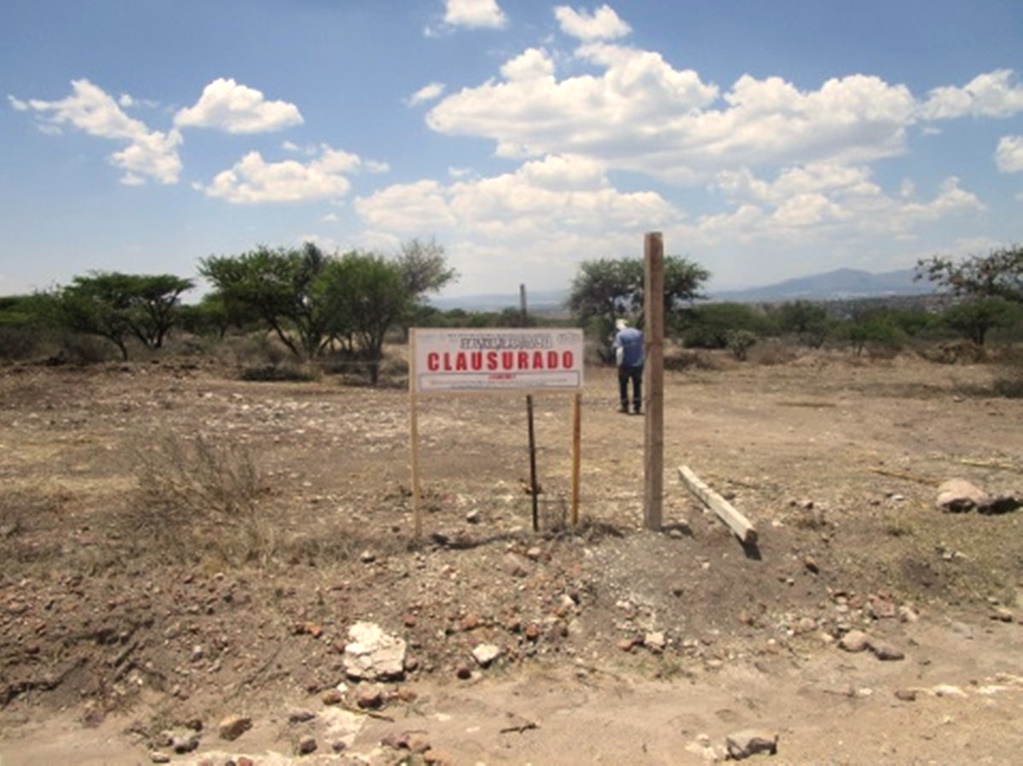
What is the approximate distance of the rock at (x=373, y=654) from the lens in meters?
4.58

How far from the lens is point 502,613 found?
514cm

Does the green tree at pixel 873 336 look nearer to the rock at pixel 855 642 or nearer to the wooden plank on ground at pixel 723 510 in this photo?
the wooden plank on ground at pixel 723 510

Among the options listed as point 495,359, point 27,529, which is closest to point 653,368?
point 495,359

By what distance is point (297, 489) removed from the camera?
7770 mm

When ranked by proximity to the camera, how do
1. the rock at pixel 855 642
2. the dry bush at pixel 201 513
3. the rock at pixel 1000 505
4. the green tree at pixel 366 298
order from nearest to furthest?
the rock at pixel 855 642
the dry bush at pixel 201 513
the rock at pixel 1000 505
the green tree at pixel 366 298

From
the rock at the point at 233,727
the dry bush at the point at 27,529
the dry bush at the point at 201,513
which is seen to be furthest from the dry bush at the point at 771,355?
the rock at the point at 233,727

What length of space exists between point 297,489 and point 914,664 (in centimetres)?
551

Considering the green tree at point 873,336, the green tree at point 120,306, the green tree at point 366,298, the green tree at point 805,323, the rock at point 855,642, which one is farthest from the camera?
the green tree at point 805,323

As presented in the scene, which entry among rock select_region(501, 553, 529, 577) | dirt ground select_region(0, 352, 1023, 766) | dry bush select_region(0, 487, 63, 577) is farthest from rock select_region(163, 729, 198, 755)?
rock select_region(501, 553, 529, 577)

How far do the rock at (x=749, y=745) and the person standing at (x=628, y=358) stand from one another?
9.46 metres

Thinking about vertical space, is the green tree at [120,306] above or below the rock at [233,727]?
above

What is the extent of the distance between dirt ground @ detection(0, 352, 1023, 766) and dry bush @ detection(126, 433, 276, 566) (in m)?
0.03

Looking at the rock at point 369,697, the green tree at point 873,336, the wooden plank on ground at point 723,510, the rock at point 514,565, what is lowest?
the rock at point 369,697

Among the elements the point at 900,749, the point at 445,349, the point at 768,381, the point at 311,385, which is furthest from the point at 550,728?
the point at 768,381
